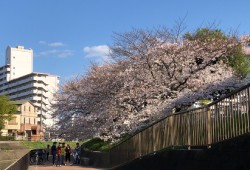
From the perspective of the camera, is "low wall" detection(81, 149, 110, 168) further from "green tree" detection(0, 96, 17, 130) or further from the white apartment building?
the white apartment building

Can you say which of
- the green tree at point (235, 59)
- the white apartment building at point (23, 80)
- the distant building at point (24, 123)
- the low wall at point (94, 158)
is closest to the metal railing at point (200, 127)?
the low wall at point (94, 158)

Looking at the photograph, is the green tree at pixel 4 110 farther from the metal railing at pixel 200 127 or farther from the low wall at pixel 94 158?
the metal railing at pixel 200 127

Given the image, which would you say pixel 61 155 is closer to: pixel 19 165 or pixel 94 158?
pixel 94 158

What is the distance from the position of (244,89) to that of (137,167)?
8.15 meters

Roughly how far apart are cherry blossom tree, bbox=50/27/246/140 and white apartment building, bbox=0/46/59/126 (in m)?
103

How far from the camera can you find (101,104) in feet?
93.8

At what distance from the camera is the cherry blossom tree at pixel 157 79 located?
23328 millimetres

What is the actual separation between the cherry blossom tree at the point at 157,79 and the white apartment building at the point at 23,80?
103 meters

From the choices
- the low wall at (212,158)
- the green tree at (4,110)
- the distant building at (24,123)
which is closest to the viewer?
the low wall at (212,158)

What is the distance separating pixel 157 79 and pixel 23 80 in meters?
122

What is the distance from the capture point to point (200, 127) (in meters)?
11.4

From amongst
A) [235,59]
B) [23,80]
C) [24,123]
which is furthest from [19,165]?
[23,80]

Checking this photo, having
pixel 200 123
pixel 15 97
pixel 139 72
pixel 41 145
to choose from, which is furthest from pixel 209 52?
pixel 15 97

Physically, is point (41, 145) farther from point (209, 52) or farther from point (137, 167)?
point (137, 167)
